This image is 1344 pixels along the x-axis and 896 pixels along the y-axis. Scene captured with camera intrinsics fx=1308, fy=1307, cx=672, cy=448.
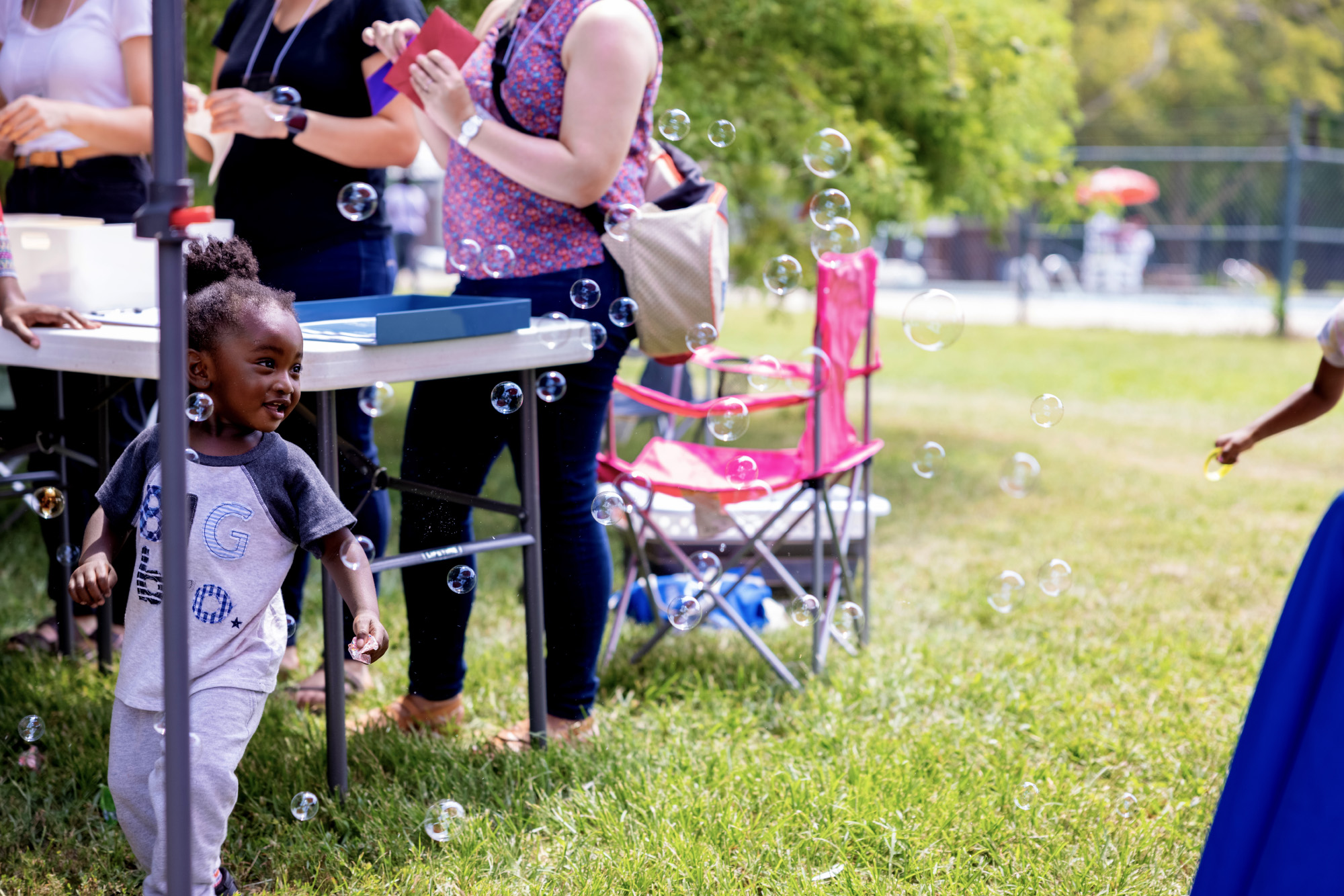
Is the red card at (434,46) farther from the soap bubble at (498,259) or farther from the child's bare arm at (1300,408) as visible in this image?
the child's bare arm at (1300,408)

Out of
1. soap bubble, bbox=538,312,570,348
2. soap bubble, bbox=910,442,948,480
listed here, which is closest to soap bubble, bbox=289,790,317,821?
soap bubble, bbox=538,312,570,348

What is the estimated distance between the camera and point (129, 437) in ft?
10.6

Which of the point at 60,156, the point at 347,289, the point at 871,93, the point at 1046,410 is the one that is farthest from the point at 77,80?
the point at 871,93

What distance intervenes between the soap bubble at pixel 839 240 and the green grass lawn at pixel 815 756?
105 centimetres

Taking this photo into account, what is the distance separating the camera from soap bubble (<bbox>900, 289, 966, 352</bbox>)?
3215mm

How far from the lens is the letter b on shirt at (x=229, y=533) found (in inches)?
77.4

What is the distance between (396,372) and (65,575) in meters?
1.41

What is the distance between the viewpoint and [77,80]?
2.96 m

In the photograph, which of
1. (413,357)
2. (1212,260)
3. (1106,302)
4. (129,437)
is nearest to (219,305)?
(413,357)

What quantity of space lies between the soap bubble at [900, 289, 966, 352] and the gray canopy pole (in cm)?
209

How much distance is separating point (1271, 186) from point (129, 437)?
1915cm

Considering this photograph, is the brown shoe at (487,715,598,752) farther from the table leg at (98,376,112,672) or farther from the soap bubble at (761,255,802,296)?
the soap bubble at (761,255,802,296)

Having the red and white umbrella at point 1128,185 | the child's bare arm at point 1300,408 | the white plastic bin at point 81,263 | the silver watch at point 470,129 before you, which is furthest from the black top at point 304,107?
the red and white umbrella at point 1128,185

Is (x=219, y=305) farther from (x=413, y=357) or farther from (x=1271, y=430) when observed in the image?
(x=1271, y=430)
